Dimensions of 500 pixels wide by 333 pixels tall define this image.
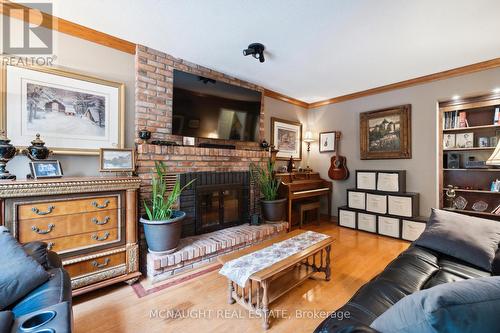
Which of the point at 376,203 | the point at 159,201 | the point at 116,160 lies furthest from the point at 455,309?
the point at 376,203

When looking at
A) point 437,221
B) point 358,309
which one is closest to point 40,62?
point 358,309

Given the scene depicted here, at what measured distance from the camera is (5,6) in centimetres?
183

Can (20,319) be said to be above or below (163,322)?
above

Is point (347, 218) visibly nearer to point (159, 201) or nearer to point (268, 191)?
point (268, 191)

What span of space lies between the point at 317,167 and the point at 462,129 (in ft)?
7.59

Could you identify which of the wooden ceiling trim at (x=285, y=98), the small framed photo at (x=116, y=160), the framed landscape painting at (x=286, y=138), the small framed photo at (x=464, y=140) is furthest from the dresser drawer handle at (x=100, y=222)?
the small framed photo at (x=464, y=140)

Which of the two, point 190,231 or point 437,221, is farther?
point 190,231

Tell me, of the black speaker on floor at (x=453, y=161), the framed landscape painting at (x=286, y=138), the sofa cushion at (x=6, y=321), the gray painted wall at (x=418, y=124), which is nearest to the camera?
the sofa cushion at (x=6, y=321)

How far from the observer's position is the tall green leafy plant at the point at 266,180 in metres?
3.37

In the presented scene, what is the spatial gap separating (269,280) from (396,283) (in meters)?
0.80

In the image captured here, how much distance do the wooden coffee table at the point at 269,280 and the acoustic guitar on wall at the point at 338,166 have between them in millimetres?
2253

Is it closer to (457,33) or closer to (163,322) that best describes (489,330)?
(163,322)

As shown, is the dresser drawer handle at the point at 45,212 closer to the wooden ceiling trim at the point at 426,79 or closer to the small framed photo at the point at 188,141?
the small framed photo at the point at 188,141

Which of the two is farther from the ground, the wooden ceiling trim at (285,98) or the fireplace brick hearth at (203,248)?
the wooden ceiling trim at (285,98)
